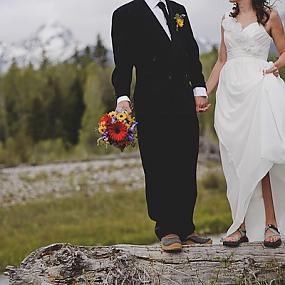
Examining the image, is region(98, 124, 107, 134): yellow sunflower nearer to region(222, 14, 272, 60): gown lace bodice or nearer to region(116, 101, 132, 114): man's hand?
region(116, 101, 132, 114): man's hand

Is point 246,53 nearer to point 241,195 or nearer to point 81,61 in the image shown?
point 241,195

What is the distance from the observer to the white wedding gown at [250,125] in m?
5.46

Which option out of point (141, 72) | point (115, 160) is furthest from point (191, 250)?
point (115, 160)

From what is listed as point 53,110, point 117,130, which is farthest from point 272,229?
point 53,110

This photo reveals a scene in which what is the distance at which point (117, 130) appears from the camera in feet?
18.0

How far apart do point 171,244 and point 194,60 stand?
1.37 meters

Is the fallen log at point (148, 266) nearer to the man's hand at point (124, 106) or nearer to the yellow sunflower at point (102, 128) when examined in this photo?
the yellow sunflower at point (102, 128)

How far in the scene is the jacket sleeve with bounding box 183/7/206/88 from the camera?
571 centimetres

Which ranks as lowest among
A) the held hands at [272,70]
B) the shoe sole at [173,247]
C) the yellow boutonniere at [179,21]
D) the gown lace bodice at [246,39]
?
the shoe sole at [173,247]

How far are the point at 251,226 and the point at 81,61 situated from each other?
51308 millimetres

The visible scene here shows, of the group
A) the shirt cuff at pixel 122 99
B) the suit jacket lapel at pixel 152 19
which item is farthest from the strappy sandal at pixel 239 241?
the suit jacket lapel at pixel 152 19

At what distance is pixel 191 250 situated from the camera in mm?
5523

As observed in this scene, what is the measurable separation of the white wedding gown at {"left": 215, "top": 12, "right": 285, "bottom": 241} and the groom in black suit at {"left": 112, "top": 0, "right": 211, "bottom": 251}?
23cm

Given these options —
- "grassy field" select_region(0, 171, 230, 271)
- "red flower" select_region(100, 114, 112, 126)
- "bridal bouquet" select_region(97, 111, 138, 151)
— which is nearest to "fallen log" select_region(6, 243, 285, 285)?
"bridal bouquet" select_region(97, 111, 138, 151)
